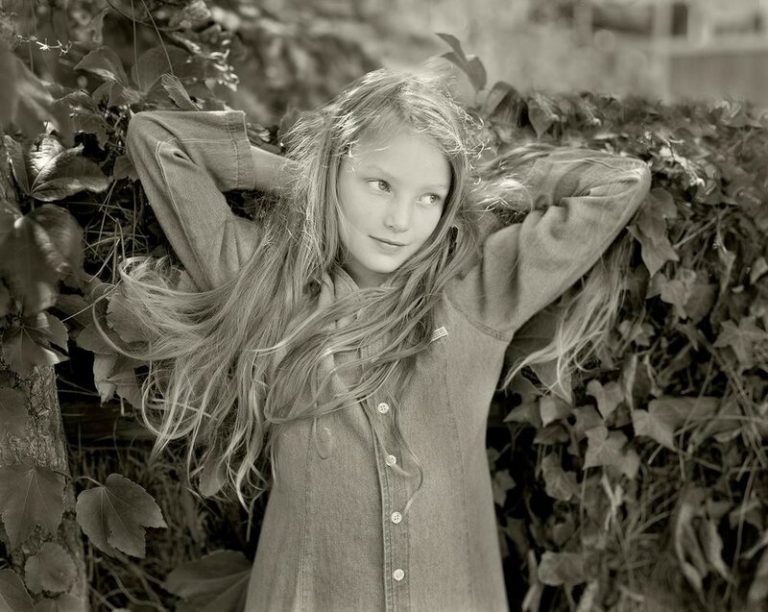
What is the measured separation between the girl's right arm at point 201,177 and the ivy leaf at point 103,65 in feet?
0.45

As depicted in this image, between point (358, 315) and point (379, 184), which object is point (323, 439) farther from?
point (379, 184)

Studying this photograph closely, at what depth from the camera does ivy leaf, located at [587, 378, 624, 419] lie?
162 centimetres

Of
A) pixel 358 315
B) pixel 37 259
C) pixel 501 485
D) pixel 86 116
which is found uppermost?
pixel 86 116

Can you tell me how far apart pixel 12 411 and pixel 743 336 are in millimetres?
1311

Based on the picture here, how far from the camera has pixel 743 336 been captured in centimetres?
159

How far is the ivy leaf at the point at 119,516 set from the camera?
1393 millimetres

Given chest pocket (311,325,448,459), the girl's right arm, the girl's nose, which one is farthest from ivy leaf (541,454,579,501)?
the girl's right arm

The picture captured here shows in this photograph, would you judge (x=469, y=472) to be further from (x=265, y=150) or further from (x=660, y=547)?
(x=265, y=150)

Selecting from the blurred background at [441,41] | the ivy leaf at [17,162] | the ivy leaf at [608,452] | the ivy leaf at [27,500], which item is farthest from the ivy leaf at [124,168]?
the ivy leaf at [608,452]

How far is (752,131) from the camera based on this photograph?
1625 mm

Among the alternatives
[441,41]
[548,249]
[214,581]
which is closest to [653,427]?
[548,249]

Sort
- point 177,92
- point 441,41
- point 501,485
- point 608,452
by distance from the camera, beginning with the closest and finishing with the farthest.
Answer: point 177,92
point 608,452
point 501,485
point 441,41

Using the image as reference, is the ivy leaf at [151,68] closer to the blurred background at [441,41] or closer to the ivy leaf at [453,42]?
the blurred background at [441,41]

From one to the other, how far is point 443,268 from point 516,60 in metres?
4.74
